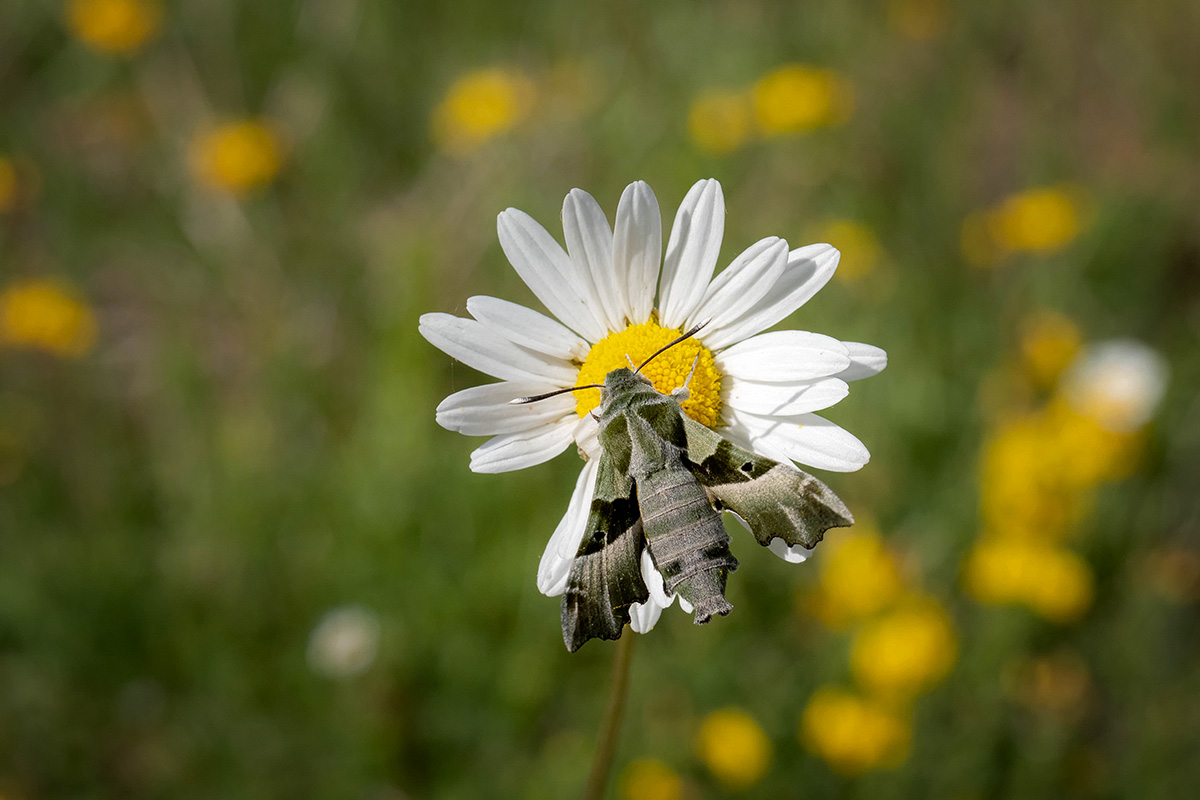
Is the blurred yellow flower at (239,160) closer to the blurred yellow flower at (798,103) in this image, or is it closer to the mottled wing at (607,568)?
the blurred yellow flower at (798,103)

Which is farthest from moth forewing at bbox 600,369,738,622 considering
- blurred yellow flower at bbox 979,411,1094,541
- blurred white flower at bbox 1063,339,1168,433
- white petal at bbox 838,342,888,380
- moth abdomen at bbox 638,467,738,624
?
blurred white flower at bbox 1063,339,1168,433

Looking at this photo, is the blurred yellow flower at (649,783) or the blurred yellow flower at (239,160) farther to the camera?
the blurred yellow flower at (239,160)

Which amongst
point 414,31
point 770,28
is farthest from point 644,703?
point 414,31

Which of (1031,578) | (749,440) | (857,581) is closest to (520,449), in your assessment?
(749,440)

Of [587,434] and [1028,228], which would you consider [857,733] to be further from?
[1028,228]

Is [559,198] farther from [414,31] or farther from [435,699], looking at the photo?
[435,699]

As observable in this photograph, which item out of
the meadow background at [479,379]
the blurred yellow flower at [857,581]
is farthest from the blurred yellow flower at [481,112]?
the blurred yellow flower at [857,581]
